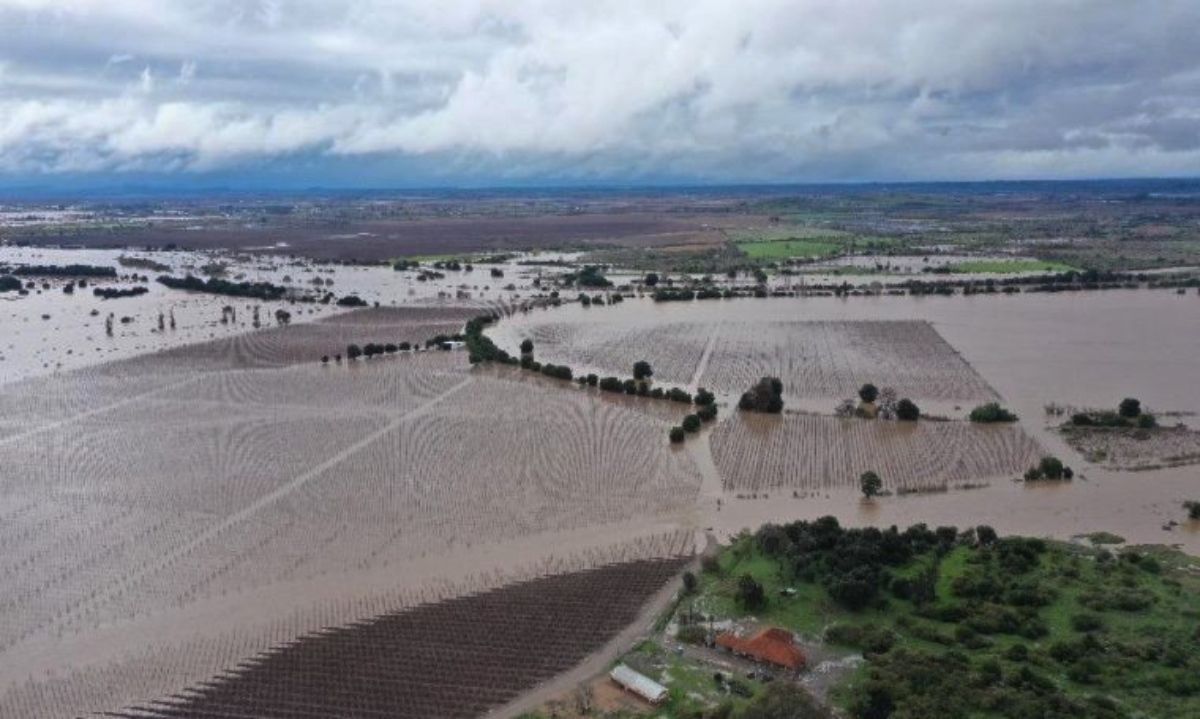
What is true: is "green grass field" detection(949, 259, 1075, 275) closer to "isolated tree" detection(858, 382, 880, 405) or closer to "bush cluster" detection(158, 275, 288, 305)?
"isolated tree" detection(858, 382, 880, 405)

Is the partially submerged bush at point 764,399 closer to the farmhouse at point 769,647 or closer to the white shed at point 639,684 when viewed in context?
the farmhouse at point 769,647

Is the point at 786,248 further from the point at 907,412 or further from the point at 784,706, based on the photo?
the point at 784,706

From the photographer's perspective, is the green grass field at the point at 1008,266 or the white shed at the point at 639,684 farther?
the green grass field at the point at 1008,266

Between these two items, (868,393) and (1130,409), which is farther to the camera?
(868,393)

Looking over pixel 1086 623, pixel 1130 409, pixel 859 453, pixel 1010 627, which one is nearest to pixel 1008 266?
pixel 1130 409

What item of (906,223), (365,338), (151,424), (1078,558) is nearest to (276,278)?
(365,338)

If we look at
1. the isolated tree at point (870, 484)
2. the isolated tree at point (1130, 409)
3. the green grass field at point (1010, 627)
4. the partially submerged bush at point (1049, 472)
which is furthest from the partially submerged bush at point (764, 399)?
the green grass field at point (1010, 627)

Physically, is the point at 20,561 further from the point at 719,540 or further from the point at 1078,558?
the point at 1078,558
